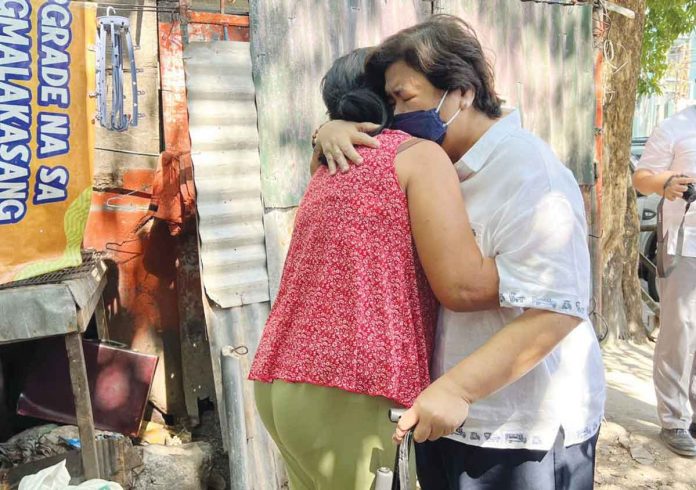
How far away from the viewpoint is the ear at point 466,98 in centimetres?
148

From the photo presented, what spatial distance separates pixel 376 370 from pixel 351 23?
2581mm

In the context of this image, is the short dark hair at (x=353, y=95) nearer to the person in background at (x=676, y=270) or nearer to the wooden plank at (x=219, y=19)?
the wooden plank at (x=219, y=19)

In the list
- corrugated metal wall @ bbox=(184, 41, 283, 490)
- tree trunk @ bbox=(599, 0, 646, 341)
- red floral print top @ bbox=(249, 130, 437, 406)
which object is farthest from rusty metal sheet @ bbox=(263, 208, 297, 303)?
tree trunk @ bbox=(599, 0, 646, 341)

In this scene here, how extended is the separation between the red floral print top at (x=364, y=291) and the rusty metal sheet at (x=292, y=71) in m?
1.96

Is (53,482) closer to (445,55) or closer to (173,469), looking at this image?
(173,469)

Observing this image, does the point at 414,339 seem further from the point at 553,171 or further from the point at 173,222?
the point at 173,222

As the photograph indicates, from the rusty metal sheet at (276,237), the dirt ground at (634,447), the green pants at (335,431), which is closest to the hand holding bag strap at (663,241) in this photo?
the dirt ground at (634,447)

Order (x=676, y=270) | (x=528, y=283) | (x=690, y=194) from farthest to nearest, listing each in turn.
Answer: (x=676, y=270) < (x=690, y=194) < (x=528, y=283)

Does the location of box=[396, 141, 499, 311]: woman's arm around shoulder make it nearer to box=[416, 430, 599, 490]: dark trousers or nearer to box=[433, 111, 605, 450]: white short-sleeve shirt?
box=[433, 111, 605, 450]: white short-sleeve shirt

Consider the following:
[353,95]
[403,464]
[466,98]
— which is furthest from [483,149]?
[403,464]

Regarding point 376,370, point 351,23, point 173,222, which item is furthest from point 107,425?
point 376,370

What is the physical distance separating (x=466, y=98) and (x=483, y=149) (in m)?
0.13

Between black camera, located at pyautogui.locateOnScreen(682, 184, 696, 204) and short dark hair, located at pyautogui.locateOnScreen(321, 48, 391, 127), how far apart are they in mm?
2745

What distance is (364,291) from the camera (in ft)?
4.61
